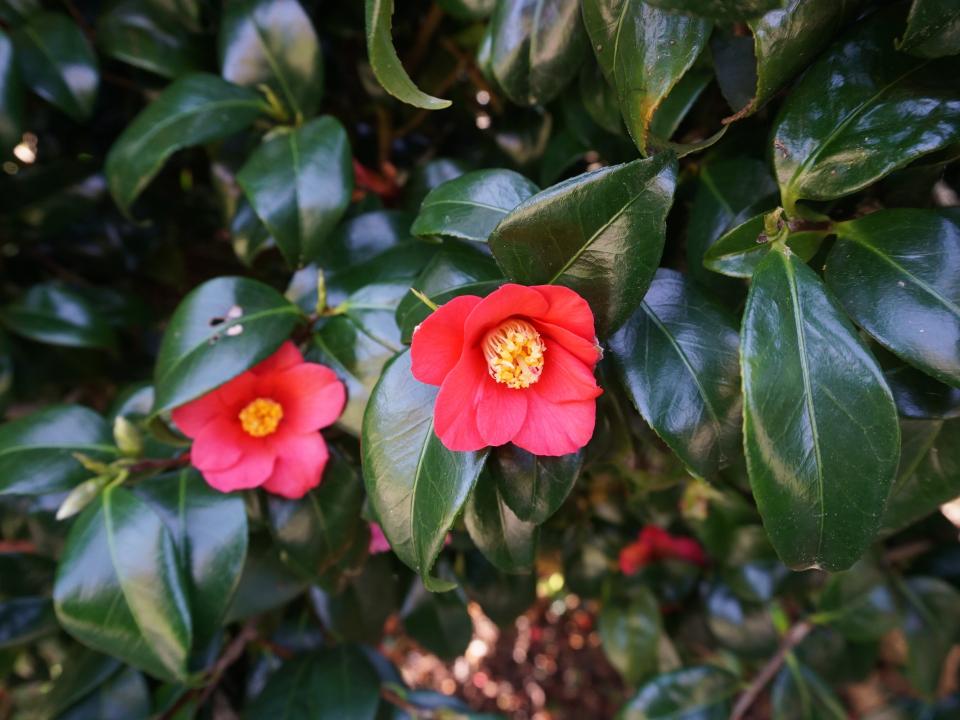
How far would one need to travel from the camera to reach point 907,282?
0.49 metres

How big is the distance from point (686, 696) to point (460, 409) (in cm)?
93

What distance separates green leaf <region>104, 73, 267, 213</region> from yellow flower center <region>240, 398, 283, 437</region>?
290 mm

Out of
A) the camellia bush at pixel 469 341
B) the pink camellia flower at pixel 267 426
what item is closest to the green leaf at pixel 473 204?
the camellia bush at pixel 469 341

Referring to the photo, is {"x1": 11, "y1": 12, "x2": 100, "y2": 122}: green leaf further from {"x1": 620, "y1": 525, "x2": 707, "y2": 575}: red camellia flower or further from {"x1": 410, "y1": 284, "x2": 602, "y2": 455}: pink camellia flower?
{"x1": 620, "y1": 525, "x2": 707, "y2": 575}: red camellia flower

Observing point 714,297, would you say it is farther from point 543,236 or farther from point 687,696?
point 687,696

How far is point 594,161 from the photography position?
1.05 metres

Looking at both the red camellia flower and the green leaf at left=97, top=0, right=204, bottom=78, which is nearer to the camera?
the green leaf at left=97, top=0, right=204, bottom=78

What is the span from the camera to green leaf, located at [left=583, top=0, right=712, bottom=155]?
1.57 feet

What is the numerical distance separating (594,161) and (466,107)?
241 millimetres

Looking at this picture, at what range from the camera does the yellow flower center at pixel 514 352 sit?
497 mm

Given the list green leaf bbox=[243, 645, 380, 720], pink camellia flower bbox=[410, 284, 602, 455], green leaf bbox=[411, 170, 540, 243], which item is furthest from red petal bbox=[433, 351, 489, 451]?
green leaf bbox=[243, 645, 380, 720]

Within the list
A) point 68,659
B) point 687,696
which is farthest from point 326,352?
point 687,696

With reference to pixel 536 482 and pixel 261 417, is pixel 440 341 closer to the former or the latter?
pixel 536 482

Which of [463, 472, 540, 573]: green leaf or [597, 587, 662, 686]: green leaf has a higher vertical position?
[463, 472, 540, 573]: green leaf
